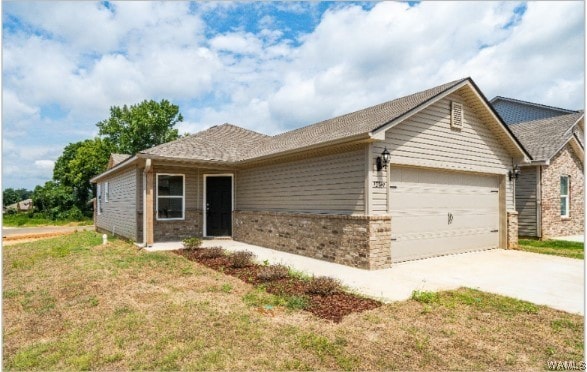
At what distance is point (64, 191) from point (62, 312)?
3956 cm

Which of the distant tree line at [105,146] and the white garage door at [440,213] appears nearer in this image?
the white garage door at [440,213]

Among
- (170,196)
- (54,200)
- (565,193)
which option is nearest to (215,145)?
(170,196)

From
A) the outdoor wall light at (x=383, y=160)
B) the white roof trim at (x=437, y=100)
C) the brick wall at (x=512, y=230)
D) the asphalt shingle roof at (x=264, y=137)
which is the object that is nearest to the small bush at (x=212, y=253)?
the asphalt shingle roof at (x=264, y=137)

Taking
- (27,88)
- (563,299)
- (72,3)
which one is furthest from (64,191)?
(563,299)

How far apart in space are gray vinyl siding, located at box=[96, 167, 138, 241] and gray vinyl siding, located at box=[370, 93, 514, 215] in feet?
30.6

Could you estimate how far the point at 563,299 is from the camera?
18.2 ft

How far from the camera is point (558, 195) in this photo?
1396cm

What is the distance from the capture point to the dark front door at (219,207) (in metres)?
13.3

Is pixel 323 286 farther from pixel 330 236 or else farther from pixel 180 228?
pixel 180 228

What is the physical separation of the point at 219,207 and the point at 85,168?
105ft

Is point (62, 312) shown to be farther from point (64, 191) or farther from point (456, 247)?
point (64, 191)

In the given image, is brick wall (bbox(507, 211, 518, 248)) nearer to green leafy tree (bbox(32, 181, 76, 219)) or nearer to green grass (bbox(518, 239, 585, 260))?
green grass (bbox(518, 239, 585, 260))

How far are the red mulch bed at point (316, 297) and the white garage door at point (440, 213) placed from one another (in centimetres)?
331
